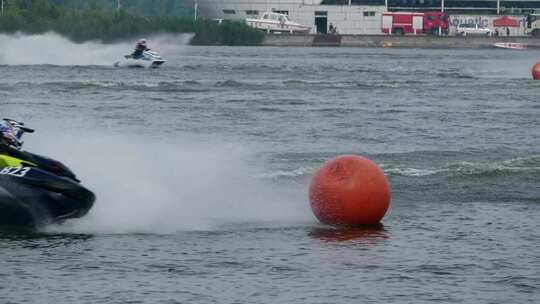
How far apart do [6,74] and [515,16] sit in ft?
311

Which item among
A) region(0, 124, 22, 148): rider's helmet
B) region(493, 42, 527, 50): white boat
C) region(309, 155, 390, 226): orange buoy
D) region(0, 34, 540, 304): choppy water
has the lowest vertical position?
region(493, 42, 527, 50): white boat

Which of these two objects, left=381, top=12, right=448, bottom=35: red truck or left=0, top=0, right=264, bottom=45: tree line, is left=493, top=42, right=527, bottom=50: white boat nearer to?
left=381, top=12, right=448, bottom=35: red truck

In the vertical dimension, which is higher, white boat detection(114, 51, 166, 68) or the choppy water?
the choppy water

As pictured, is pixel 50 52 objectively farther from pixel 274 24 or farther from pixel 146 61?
pixel 274 24

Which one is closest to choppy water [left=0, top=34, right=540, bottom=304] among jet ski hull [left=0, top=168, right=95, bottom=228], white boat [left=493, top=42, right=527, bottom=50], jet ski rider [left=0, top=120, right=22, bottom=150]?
jet ski hull [left=0, top=168, right=95, bottom=228]

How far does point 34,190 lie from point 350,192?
366 cm

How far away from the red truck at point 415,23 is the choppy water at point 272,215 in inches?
4102

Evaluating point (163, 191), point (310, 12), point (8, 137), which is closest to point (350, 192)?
point (163, 191)

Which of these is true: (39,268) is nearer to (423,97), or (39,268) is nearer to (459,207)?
(459,207)

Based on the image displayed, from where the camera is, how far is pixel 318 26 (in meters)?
145

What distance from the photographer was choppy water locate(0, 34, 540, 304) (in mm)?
12867

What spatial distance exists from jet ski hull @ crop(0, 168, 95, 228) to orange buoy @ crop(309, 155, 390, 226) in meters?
2.75

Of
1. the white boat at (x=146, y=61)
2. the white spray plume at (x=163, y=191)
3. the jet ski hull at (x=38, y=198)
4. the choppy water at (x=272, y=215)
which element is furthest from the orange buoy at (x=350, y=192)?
the white boat at (x=146, y=61)

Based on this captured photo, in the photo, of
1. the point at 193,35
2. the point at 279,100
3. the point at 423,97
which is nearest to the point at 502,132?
the point at 279,100
